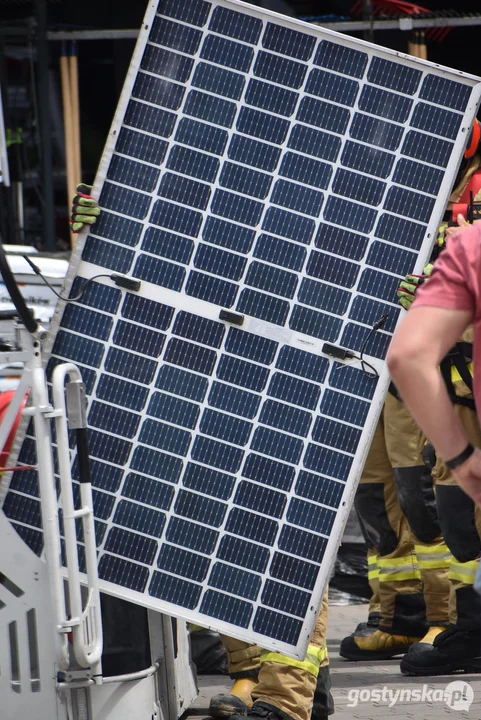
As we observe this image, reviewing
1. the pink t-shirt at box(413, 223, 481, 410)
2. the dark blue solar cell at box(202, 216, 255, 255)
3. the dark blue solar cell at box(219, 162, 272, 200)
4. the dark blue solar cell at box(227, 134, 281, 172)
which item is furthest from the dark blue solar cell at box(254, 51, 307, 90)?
the pink t-shirt at box(413, 223, 481, 410)

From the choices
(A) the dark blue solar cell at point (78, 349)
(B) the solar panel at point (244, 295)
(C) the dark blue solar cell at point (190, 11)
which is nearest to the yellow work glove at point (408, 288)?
(B) the solar panel at point (244, 295)

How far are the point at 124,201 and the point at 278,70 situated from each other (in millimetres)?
719

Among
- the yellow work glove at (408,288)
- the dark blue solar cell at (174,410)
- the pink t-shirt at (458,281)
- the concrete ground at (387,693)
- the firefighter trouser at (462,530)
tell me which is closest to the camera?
the pink t-shirt at (458,281)

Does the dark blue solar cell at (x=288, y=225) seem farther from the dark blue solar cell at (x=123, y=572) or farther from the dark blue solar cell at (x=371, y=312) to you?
the dark blue solar cell at (x=123, y=572)

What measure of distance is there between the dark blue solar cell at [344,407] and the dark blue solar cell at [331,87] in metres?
1.03

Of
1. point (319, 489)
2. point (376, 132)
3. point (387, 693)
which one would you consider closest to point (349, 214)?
point (376, 132)

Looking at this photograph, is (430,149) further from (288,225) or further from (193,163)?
(193,163)

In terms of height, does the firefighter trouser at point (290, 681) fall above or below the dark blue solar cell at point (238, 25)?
below

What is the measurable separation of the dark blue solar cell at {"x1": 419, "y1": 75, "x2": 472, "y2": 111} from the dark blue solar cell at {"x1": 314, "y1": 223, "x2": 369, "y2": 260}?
544 millimetres

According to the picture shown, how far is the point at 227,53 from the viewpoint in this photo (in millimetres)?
4223

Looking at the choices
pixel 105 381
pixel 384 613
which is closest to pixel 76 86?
pixel 384 613

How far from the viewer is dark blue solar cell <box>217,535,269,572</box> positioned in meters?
4.12

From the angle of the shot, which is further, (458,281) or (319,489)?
(319,489)

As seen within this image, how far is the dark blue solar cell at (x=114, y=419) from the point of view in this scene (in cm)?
417
